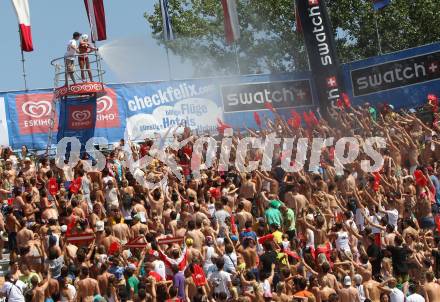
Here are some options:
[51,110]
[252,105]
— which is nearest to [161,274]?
[51,110]

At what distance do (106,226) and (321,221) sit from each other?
3.88 meters

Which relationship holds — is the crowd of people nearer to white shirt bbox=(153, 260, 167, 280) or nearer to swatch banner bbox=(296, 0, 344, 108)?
white shirt bbox=(153, 260, 167, 280)

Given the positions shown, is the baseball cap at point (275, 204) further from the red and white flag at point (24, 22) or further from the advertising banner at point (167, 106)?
the red and white flag at point (24, 22)

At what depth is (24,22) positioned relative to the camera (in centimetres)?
3167

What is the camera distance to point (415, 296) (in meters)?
17.3

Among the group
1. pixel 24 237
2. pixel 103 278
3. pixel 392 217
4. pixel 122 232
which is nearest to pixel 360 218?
pixel 392 217

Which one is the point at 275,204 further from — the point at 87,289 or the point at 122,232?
the point at 87,289

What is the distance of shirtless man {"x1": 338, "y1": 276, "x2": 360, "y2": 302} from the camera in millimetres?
17516

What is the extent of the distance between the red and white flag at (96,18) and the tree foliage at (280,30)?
61.6ft

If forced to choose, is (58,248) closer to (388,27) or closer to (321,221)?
(321,221)

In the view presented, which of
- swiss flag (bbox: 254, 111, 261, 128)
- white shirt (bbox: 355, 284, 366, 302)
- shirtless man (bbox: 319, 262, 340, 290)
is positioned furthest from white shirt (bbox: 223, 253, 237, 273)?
swiss flag (bbox: 254, 111, 261, 128)

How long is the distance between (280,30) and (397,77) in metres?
21.0

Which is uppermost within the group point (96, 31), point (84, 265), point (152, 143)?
point (96, 31)

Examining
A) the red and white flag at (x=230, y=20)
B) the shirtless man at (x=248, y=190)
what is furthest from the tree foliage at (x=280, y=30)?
the shirtless man at (x=248, y=190)
